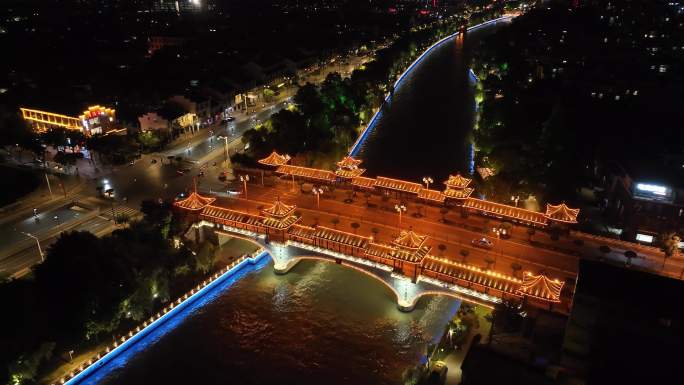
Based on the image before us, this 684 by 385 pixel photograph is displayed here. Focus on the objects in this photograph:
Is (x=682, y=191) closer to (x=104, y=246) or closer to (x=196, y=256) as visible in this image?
(x=196, y=256)

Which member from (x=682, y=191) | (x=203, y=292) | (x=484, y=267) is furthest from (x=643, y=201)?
(x=203, y=292)

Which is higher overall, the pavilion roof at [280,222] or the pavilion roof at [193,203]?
the pavilion roof at [193,203]

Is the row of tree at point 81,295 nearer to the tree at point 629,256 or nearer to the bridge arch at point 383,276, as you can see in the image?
the bridge arch at point 383,276

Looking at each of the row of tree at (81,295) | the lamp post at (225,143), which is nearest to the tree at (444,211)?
the row of tree at (81,295)

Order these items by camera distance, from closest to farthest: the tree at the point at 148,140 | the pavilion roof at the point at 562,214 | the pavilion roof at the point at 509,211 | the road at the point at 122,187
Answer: the pavilion roof at the point at 562,214
the pavilion roof at the point at 509,211
the road at the point at 122,187
the tree at the point at 148,140

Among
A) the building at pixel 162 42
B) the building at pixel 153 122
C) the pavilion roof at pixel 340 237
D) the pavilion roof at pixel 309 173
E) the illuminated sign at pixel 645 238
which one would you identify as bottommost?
the illuminated sign at pixel 645 238

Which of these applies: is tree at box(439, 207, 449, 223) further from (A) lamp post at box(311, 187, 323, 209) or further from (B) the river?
(A) lamp post at box(311, 187, 323, 209)

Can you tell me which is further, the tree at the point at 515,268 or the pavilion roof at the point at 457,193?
the pavilion roof at the point at 457,193

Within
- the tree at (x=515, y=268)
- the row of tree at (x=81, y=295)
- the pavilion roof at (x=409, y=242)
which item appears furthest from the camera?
the pavilion roof at (x=409, y=242)
